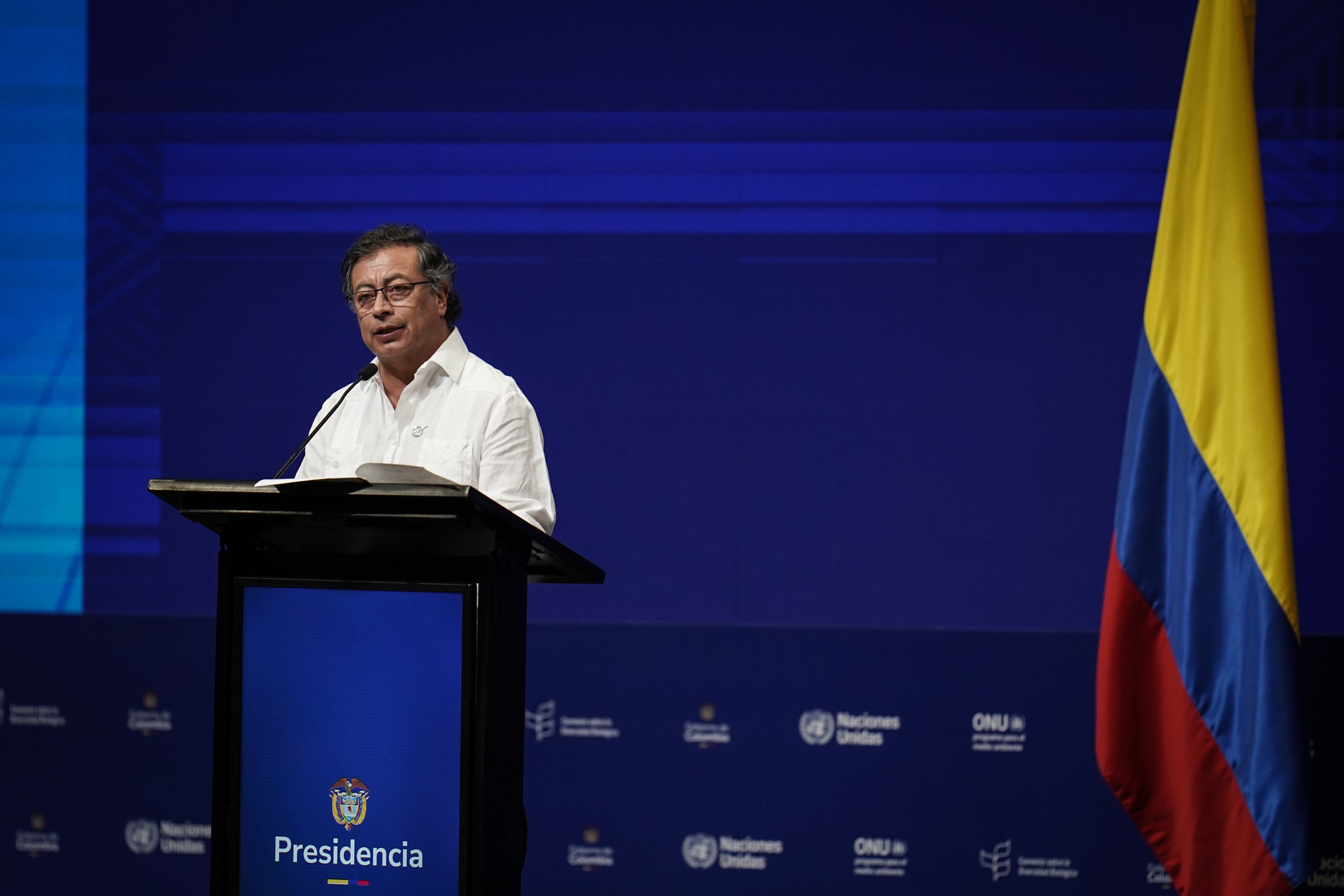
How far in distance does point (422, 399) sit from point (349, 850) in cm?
93

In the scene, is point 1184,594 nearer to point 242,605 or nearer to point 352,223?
point 242,605

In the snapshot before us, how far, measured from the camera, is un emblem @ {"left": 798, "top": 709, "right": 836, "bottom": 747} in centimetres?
344

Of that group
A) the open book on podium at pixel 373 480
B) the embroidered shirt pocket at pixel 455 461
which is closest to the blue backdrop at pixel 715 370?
the embroidered shirt pocket at pixel 455 461

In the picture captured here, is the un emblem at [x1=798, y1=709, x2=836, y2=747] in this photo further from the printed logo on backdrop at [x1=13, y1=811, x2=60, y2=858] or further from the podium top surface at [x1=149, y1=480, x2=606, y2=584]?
the printed logo on backdrop at [x1=13, y1=811, x2=60, y2=858]

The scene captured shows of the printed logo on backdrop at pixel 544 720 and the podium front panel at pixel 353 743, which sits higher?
the podium front panel at pixel 353 743

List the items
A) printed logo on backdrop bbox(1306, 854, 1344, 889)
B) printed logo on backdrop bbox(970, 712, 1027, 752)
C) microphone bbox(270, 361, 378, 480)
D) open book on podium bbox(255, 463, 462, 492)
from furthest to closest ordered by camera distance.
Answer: printed logo on backdrop bbox(970, 712, 1027, 752), printed logo on backdrop bbox(1306, 854, 1344, 889), microphone bbox(270, 361, 378, 480), open book on podium bbox(255, 463, 462, 492)

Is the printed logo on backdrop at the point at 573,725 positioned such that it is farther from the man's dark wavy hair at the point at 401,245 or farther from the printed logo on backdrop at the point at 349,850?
the printed logo on backdrop at the point at 349,850

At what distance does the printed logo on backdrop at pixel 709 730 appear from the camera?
136 inches

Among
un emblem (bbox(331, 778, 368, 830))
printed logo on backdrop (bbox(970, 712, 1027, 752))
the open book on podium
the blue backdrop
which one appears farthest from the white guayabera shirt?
printed logo on backdrop (bbox(970, 712, 1027, 752))

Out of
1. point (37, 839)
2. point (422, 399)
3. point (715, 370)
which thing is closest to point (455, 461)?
point (422, 399)

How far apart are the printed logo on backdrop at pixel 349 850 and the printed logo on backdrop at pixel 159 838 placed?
6.81 feet

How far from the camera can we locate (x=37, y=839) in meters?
3.59

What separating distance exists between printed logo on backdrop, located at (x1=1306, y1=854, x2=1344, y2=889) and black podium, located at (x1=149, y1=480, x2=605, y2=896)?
103 inches

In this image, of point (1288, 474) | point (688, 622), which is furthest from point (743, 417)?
point (1288, 474)
